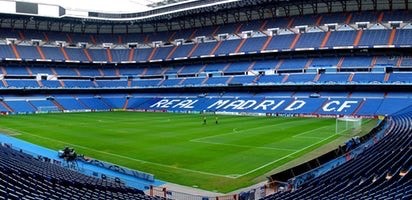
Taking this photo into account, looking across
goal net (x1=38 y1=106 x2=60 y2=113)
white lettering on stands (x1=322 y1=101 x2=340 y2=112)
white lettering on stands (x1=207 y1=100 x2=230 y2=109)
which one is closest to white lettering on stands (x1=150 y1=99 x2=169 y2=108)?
white lettering on stands (x1=207 y1=100 x2=230 y2=109)

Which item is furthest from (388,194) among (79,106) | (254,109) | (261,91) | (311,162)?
(79,106)

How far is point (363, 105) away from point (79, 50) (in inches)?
2445

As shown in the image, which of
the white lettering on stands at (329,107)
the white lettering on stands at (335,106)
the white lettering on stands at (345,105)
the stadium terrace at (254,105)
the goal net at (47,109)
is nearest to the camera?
the white lettering on stands at (345,105)

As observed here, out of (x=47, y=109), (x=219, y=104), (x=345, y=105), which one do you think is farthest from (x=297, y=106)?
(x=47, y=109)

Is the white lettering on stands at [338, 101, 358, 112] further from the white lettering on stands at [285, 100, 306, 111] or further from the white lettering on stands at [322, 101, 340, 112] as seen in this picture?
the white lettering on stands at [285, 100, 306, 111]

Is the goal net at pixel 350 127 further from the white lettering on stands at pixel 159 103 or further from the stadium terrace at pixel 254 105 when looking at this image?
the white lettering on stands at pixel 159 103

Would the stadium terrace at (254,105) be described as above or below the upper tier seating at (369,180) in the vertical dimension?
above

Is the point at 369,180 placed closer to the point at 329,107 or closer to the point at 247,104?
the point at 329,107

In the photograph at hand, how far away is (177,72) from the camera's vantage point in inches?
3408

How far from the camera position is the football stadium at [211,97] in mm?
22391

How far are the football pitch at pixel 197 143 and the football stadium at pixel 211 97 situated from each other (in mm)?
184

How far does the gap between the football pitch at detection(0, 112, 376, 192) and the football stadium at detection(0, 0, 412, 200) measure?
0.18 m

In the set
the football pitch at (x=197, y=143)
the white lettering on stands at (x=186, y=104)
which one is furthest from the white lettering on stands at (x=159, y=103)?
the football pitch at (x=197, y=143)

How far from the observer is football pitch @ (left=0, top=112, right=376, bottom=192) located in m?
25.9
